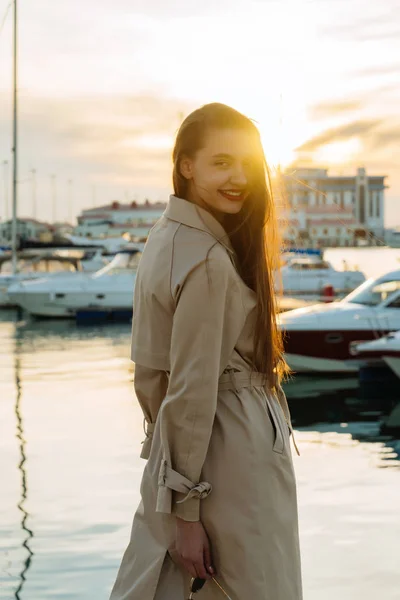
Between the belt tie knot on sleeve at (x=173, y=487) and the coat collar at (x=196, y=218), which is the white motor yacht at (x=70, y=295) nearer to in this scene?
the coat collar at (x=196, y=218)

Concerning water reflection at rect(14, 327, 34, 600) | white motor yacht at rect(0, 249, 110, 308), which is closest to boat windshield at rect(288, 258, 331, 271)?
white motor yacht at rect(0, 249, 110, 308)

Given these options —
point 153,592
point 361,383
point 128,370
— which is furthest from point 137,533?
point 128,370

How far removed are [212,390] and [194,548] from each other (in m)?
0.33

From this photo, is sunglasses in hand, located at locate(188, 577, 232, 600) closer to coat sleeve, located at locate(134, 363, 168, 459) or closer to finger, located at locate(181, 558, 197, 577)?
finger, located at locate(181, 558, 197, 577)

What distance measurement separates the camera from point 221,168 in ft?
7.92

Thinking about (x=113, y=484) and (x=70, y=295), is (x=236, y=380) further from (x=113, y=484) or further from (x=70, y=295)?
(x=70, y=295)

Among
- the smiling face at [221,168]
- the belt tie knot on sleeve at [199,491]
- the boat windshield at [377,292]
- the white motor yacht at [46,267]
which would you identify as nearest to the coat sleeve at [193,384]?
the belt tie knot on sleeve at [199,491]

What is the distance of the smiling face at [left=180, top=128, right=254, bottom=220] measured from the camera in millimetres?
2398

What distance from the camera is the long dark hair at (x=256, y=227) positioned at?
2371 millimetres

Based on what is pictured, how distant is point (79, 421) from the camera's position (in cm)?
1056

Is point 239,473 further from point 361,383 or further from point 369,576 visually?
point 361,383

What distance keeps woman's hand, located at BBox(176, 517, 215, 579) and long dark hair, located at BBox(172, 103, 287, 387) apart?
1.25 ft

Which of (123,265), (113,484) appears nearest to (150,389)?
(113,484)

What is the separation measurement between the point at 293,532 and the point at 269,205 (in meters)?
0.74
